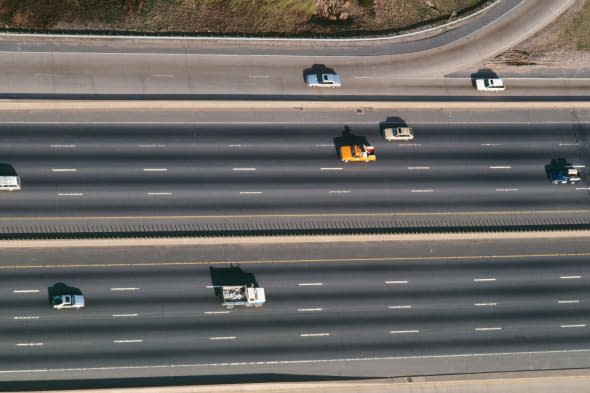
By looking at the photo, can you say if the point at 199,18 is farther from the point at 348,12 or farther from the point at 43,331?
the point at 43,331

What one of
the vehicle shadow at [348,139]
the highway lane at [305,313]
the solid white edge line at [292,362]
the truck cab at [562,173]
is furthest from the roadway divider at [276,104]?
the solid white edge line at [292,362]

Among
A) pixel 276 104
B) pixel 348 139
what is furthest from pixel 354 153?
pixel 276 104

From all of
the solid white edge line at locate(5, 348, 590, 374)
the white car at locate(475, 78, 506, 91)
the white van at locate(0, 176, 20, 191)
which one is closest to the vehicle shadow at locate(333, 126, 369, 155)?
the white car at locate(475, 78, 506, 91)

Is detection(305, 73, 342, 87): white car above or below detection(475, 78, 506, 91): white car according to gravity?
above

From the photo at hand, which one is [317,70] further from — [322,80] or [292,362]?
[292,362]

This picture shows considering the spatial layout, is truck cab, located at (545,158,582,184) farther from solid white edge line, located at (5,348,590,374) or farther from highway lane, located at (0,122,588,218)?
solid white edge line, located at (5,348,590,374)

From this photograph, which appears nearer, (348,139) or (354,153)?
(354,153)

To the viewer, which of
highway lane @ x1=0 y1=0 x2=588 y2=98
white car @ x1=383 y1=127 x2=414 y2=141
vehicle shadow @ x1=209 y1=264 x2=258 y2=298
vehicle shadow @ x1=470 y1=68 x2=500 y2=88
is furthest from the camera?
vehicle shadow @ x1=470 y1=68 x2=500 y2=88
